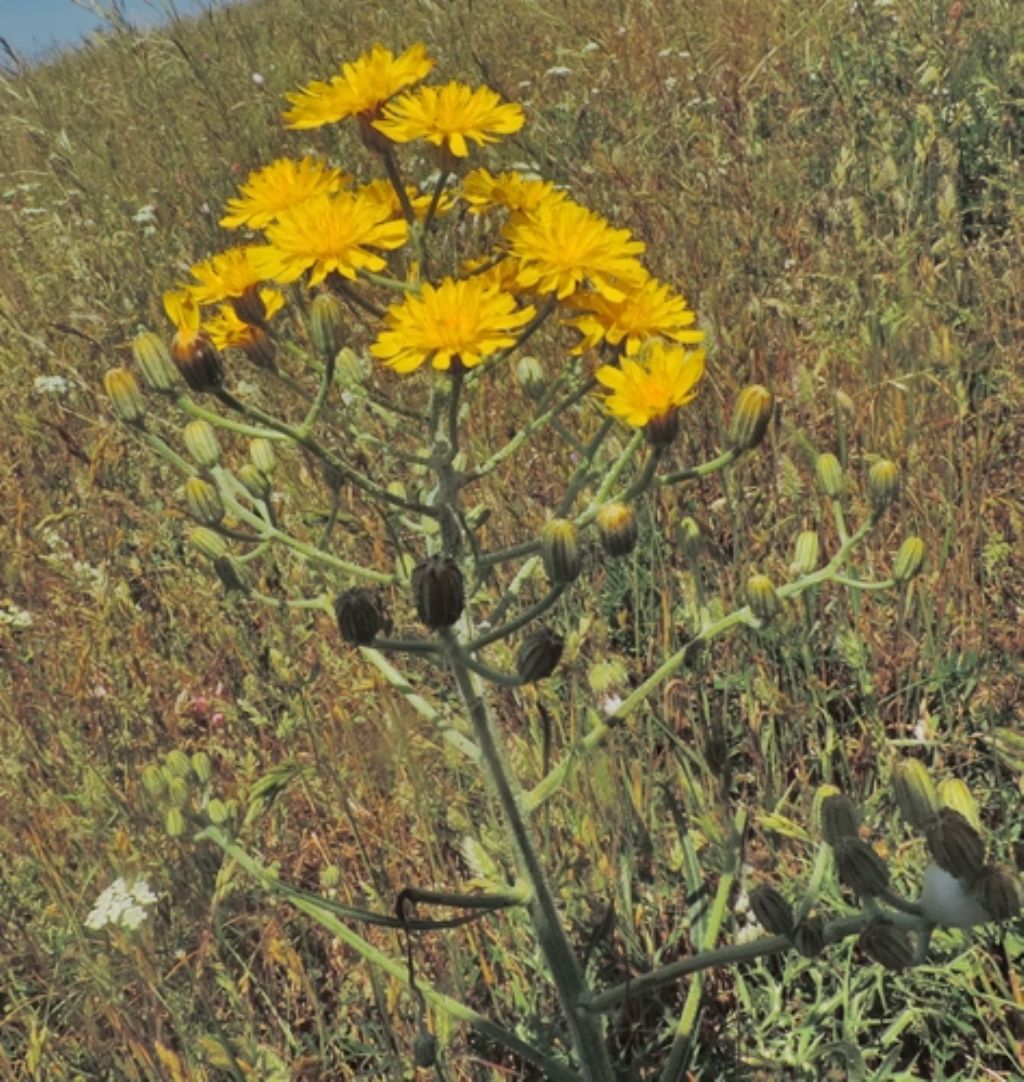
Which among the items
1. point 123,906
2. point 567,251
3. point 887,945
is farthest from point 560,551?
→ point 123,906

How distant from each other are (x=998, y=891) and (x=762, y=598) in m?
0.41

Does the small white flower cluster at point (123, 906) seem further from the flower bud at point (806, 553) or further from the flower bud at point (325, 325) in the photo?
the flower bud at point (806, 553)

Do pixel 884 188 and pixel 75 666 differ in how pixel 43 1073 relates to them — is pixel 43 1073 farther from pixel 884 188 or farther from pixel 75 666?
pixel 884 188

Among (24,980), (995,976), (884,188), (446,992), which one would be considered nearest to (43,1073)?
(24,980)

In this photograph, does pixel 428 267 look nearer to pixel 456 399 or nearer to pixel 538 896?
pixel 456 399

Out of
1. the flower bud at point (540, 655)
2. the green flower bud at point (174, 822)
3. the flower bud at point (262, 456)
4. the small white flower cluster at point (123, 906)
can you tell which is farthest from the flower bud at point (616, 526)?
the small white flower cluster at point (123, 906)

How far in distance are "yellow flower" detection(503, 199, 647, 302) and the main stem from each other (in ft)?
1.13

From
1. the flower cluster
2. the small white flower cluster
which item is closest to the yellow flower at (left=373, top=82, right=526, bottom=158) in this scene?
the flower cluster

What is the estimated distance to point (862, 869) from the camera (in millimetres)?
718

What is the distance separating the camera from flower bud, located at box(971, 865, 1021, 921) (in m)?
0.67

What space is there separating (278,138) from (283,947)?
9.40 ft

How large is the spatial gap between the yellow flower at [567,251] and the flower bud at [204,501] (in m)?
0.37

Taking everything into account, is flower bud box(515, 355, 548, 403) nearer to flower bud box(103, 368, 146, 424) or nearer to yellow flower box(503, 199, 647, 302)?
yellow flower box(503, 199, 647, 302)

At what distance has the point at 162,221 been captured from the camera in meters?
3.24
